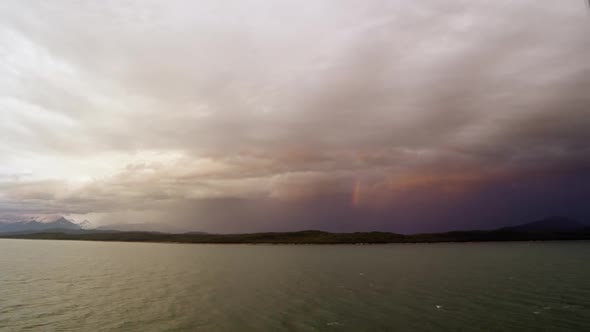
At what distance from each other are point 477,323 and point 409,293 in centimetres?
2605

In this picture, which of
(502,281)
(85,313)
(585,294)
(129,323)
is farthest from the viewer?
(502,281)

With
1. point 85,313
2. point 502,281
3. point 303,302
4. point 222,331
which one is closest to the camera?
point 222,331

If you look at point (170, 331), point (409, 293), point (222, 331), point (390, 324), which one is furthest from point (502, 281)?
point (170, 331)

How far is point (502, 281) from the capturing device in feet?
302

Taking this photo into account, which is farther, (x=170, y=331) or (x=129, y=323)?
(x=129, y=323)

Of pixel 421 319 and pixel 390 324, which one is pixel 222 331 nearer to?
pixel 390 324

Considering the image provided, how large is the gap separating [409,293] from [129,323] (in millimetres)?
58033

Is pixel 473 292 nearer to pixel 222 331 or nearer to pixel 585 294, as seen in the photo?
pixel 585 294

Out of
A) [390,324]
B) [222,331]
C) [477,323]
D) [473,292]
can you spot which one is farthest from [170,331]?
[473,292]

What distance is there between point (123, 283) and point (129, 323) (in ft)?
159

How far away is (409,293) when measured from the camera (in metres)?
75.0

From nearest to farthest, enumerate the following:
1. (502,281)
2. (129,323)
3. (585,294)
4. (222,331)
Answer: (222,331) < (129,323) < (585,294) < (502,281)

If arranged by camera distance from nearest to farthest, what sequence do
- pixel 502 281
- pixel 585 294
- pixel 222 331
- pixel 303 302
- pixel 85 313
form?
pixel 222 331 < pixel 85 313 < pixel 303 302 < pixel 585 294 < pixel 502 281

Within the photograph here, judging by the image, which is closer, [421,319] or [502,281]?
[421,319]
